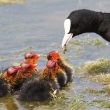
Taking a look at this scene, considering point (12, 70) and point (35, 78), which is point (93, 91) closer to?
point (35, 78)

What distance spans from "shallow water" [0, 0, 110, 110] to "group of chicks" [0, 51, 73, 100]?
0.14 metres

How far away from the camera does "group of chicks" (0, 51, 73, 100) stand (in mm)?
10008

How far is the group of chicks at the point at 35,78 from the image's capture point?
10008 mm

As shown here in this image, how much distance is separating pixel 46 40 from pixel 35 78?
3501mm

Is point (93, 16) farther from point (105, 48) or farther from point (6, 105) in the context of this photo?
point (6, 105)

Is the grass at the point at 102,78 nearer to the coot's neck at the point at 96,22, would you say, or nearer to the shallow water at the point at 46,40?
the shallow water at the point at 46,40

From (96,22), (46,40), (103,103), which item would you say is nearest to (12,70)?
(103,103)

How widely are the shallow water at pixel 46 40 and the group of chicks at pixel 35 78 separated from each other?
0.45ft

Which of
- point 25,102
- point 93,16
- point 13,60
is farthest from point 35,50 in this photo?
point 25,102

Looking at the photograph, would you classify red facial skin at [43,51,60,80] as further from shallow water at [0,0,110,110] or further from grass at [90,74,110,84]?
grass at [90,74,110,84]

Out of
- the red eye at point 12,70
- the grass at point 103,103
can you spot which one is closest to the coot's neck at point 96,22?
the red eye at point 12,70

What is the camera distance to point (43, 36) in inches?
554

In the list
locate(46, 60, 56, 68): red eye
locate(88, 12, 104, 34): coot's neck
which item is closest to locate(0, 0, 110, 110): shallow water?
locate(46, 60, 56, 68): red eye

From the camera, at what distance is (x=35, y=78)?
10.2m
